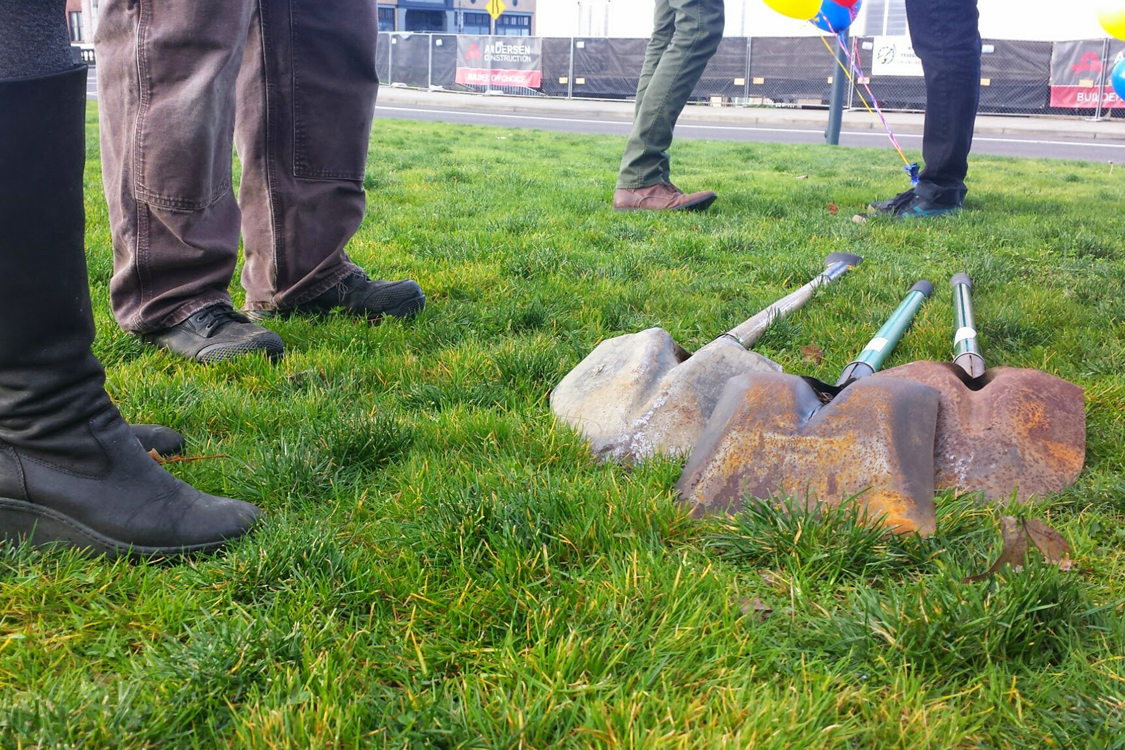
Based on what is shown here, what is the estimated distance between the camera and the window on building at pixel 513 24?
180 feet

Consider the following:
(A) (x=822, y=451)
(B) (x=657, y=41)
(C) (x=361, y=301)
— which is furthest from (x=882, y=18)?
(A) (x=822, y=451)

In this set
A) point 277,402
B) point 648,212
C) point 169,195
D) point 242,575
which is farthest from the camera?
point 648,212

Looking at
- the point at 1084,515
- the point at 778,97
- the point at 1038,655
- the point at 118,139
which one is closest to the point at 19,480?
the point at 118,139

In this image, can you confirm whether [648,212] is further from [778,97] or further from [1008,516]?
[778,97]

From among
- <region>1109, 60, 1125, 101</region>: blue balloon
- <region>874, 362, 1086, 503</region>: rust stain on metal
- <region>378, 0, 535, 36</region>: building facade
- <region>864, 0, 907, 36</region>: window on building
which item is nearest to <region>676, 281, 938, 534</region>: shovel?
<region>874, 362, 1086, 503</region>: rust stain on metal

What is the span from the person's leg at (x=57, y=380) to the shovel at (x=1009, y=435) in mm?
1530

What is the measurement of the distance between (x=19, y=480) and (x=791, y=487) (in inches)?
57.5

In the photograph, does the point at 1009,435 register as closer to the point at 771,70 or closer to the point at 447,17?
the point at 771,70

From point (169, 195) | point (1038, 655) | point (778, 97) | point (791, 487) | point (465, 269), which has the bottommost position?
point (1038, 655)

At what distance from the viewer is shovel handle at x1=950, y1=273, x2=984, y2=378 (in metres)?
2.41

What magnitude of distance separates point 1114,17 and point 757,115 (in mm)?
14373

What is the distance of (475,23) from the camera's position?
2111 inches

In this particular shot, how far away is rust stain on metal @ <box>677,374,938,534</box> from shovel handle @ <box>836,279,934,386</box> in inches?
11.3

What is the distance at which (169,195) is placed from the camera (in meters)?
2.54
